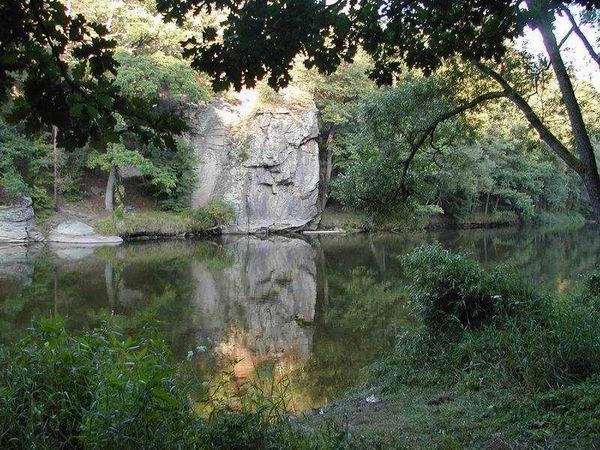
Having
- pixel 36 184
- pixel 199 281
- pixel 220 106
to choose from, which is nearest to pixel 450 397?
pixel 199 281

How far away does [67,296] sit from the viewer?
1380cm

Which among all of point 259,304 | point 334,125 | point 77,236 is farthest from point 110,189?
point 259,304

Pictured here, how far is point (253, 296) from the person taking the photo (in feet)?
49.5

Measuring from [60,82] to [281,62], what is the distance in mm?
1707

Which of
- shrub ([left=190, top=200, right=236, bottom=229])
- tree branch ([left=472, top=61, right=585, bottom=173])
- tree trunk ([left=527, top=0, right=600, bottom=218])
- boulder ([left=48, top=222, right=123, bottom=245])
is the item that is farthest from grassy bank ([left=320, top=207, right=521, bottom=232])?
tree trunk ([left=527, top=0, right=600, bottom=218])

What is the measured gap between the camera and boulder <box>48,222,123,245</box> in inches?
1047

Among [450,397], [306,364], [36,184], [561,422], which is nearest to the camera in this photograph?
[561,422]

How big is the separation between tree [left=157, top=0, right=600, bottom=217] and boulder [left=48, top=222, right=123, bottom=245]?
24048 millimetres

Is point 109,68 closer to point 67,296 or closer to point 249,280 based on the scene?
point 67,296

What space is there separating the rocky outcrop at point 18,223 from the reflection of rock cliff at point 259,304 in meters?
10.2

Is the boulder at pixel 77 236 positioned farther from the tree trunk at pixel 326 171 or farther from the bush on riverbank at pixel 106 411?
the bush on riverbank at pixel 106 411

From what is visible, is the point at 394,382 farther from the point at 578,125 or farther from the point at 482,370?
the point at 578,125

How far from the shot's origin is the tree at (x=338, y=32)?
367 centimetres

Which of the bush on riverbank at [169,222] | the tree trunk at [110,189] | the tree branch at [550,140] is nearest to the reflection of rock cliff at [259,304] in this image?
the tree branch at [550,140]
